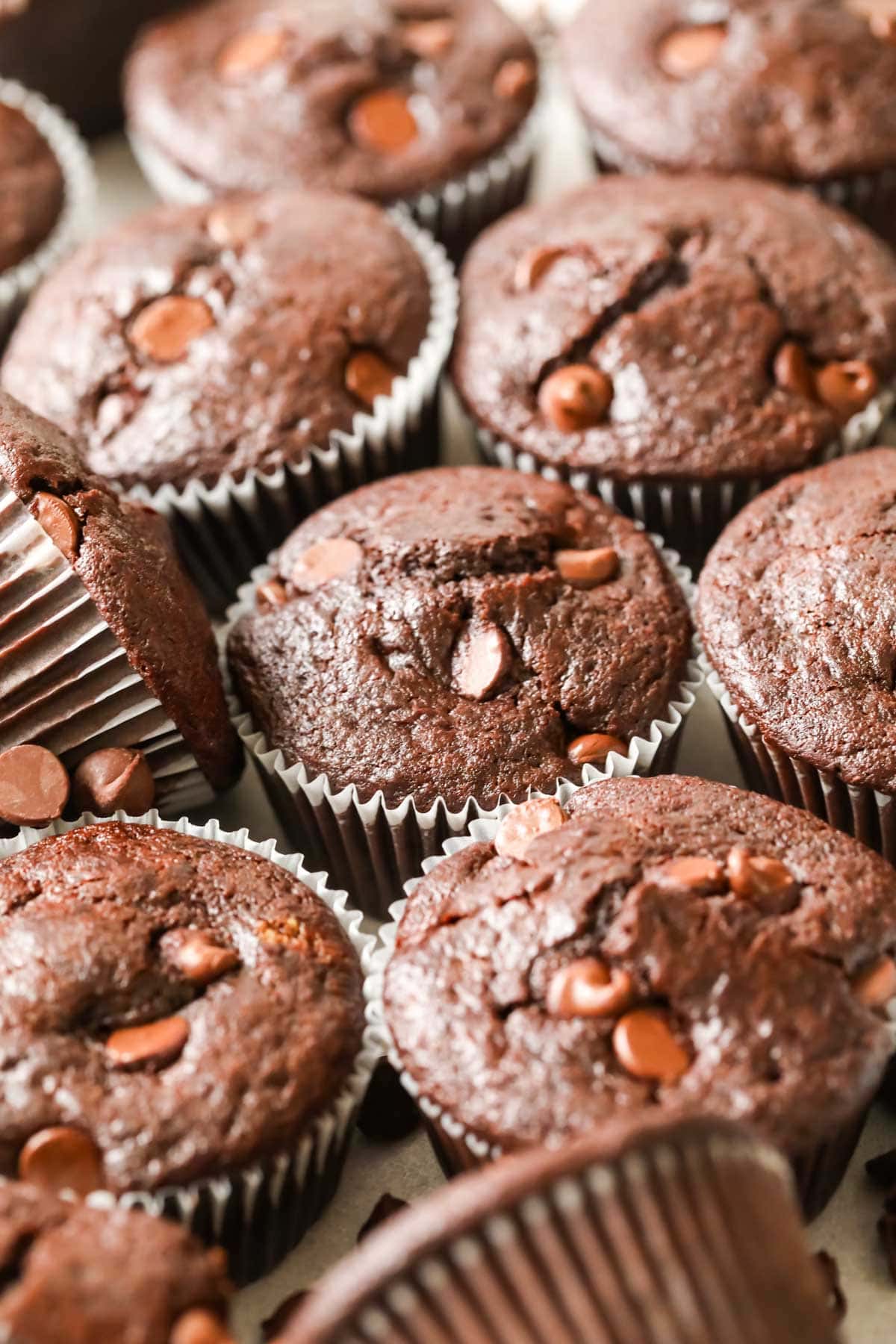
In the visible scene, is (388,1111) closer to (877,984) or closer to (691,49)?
(877,984)

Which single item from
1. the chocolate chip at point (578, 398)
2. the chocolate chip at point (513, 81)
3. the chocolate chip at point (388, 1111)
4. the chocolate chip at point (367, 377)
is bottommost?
the chocolate chip at point (388, 1111)

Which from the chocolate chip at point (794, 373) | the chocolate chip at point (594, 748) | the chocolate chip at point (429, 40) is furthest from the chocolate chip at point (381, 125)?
the chocolate chip at point (594, 748)

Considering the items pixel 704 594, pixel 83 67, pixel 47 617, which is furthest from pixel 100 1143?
pixel 83 67

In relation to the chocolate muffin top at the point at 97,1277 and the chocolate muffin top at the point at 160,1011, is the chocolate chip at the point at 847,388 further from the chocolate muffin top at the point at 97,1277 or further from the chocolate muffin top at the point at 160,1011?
the chocolate muffin top at the point at 97,1277

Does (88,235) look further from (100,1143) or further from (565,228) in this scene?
(100,1143)

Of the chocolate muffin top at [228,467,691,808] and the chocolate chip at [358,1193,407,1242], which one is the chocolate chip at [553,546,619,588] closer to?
the chocolate muffin top at [228,467,691,808]
